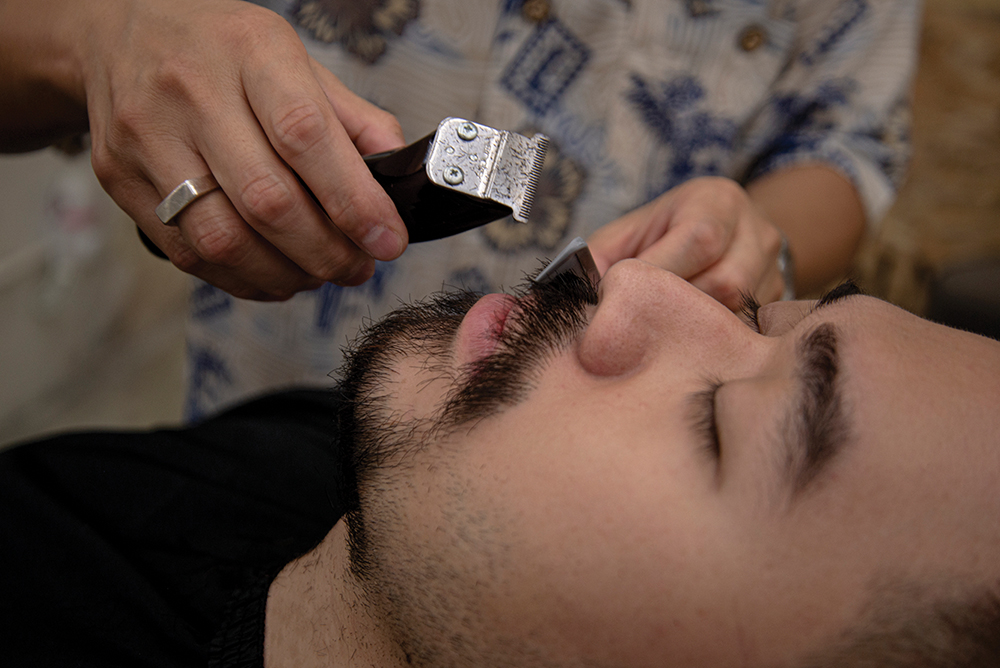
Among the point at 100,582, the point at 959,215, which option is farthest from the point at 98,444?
the point at 959,215

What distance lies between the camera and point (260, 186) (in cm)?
59

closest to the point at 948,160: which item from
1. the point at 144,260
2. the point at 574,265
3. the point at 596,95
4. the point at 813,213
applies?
the point at 813,213

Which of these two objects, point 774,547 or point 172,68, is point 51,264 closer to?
point 172,68

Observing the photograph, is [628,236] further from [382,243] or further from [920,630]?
[920,630]

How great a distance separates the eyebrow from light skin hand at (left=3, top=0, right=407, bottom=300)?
1.36 feet

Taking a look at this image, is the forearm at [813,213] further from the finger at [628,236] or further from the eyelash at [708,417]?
the eyelash at [708,417]

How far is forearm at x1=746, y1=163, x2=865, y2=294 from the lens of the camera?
108cm

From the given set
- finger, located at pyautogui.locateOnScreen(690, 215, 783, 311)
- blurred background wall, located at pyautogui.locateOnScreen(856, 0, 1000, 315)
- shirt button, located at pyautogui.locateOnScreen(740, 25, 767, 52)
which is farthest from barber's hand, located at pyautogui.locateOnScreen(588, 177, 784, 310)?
blurred background wall, located at pyautogui.locateOnScreen(856, 0, 1000, 315)

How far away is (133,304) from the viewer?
6.70 ft

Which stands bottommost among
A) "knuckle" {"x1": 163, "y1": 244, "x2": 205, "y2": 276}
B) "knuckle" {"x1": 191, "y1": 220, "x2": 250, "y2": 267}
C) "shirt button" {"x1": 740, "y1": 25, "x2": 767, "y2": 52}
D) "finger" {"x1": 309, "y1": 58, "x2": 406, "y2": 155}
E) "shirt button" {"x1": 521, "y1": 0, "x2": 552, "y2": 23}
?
"knuckle" {"x1": 163, "y1": 244, "x2": 205, "y2": 276}

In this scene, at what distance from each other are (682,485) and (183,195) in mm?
552

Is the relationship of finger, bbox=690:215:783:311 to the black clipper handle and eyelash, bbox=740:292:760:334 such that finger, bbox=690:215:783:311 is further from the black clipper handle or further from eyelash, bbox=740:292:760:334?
the black clipper handle

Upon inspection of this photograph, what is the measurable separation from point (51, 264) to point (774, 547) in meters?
1.93

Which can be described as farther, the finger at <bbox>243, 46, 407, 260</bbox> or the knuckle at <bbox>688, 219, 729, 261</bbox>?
the knuckle at <bbox>688, 219, 729, 261</bbox>
